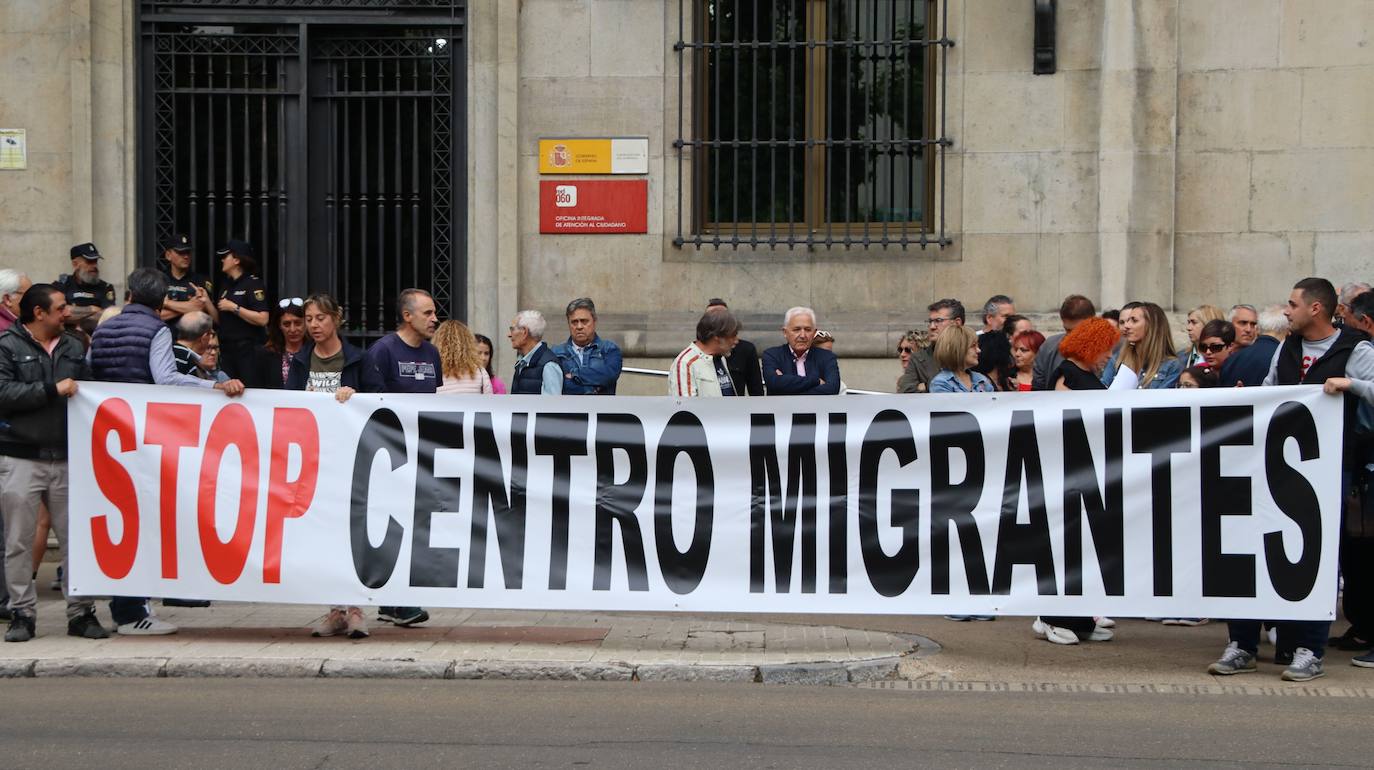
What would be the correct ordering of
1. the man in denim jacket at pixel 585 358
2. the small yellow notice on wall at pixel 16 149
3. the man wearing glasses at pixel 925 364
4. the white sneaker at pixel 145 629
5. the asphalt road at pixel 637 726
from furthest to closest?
the small yellow notice on wall at pixel 16 149 < the man wearing glasses at pixel 925 364 < the man in denim jacket at pixel 585 358 < the white sneaker at pixel 145 629 < the asphalt road at pixel 637 726

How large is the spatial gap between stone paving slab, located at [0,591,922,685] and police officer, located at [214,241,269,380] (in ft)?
9.42

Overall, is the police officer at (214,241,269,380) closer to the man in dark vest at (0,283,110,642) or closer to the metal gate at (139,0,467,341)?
the metal gate at (139,0,467,341)

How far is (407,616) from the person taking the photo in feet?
31.6

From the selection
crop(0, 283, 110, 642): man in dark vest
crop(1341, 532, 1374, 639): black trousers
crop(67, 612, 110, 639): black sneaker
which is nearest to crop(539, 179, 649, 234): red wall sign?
crop(0, 283, 110, 642): man in dark vest

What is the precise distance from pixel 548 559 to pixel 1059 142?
23.5ft

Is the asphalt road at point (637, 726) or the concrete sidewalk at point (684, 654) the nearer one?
the asphalt road at point (637, 726)

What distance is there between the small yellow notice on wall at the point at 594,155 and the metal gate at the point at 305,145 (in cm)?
95

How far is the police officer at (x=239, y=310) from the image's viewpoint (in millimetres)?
12320

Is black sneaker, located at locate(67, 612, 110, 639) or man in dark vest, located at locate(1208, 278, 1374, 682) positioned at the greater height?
→ man in dark vest, located at locate(1208, 278, 1374, 682)

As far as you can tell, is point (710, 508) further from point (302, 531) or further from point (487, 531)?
point (302, 531)

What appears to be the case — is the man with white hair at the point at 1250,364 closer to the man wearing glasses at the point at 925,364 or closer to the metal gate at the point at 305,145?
the man wearing glasses at the point at 925,364

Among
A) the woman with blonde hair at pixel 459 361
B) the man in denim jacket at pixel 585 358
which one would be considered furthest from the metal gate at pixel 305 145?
the woman with blonde hair at pixel 459 361

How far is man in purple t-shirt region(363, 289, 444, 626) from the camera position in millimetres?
9391

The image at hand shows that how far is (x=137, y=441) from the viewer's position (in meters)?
9.11
